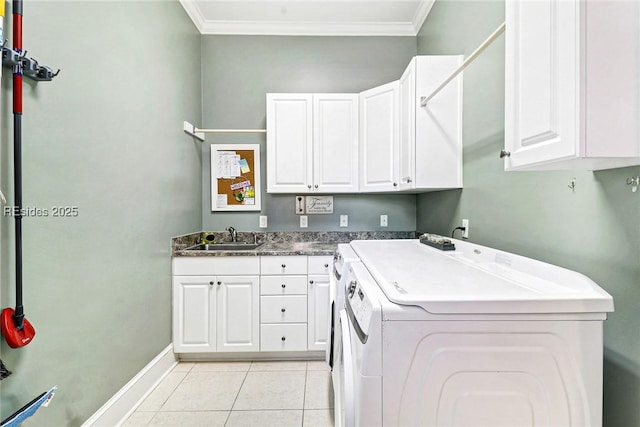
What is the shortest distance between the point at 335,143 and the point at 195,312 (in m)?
1.83

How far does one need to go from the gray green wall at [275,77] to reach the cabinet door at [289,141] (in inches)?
12.4

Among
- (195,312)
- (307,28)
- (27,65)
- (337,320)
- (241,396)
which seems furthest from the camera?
(307,28)

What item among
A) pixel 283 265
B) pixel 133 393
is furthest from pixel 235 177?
pixel 133 393

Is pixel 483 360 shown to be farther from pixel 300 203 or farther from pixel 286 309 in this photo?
pixel 300 203

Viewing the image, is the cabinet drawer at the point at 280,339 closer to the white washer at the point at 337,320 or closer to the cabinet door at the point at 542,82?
the white washer at the point at 337,320

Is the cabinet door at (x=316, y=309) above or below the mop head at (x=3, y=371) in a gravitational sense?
below

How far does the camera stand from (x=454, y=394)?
0.85m

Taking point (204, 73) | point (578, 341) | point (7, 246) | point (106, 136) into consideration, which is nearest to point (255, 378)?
point (7, 246)

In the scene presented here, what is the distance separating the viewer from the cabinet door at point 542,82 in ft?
2.48

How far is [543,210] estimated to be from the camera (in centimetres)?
128

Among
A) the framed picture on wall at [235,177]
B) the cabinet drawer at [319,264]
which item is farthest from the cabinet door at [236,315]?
the framed picture on wall at [235,177]

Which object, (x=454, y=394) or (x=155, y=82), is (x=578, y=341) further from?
(x=155, y=82)

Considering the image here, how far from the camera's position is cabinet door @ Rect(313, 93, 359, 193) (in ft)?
8.82

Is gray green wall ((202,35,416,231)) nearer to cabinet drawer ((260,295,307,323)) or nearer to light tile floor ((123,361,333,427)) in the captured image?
cabinet drawer ((260,295,307,323))
